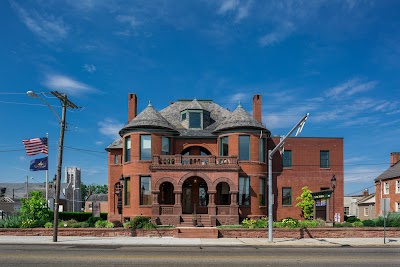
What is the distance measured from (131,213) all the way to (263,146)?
1315 centimetres

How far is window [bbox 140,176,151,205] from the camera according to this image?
117ft

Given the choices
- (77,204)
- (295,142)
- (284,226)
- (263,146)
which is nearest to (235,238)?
(284,226)

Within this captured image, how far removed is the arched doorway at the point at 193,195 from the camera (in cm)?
3744

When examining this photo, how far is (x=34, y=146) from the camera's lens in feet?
128

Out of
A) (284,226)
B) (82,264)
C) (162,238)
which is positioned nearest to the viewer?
(82,264)

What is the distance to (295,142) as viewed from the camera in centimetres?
4081

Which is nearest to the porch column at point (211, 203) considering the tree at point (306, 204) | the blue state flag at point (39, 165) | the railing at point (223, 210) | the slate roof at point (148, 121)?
the railing at point (223, 210)

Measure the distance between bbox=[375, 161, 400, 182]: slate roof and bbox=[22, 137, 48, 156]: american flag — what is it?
41.8 meters

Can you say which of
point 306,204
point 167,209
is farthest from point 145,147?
point 306,204

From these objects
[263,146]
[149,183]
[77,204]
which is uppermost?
[263,146]

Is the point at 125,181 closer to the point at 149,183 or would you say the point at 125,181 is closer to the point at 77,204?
the point at 149,183

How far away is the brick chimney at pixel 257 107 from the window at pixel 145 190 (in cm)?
1241

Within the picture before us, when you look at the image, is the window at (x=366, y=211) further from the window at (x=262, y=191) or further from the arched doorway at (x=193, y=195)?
the arched doorway at (x=193, y=195)

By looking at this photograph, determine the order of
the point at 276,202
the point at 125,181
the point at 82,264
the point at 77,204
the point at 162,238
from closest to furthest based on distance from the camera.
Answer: the point at 82,264 < the point at 162,238 < the point at 125,181 < the point at 276,202 < the point at 77,204
